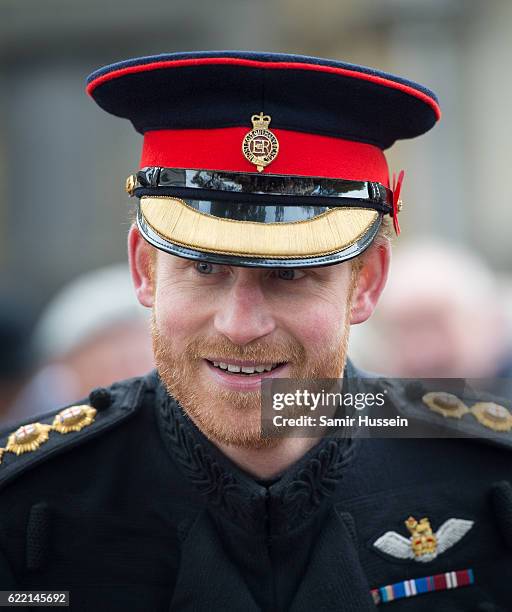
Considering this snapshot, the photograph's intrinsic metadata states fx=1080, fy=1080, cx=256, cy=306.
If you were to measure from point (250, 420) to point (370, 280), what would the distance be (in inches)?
24.0

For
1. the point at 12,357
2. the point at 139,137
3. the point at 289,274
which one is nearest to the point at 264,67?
the point at 289,274

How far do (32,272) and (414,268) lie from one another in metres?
6.58

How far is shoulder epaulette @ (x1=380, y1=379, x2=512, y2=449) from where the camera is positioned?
3.34 metres

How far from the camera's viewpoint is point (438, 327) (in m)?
5.01

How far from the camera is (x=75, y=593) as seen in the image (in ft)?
9.89

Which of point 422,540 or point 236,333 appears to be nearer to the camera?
point 236,333

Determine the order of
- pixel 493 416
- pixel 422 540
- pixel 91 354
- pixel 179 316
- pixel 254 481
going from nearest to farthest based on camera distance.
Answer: pixel 179 316
pixel 254 481
pixel 422 540
pixel 493 416
pixel 91 354

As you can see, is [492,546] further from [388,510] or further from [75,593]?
[75,593]

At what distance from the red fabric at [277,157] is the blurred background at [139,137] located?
7.83 metres

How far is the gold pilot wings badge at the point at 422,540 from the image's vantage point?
10.3 ft

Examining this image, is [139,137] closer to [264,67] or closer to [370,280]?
[370,280]

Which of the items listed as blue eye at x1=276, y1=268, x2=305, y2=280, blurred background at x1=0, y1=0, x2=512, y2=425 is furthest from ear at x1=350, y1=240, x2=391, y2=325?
blurred background at x1=0, y1=0, x2=512, y2=425

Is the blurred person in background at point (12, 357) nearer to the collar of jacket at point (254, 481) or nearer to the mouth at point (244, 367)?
the collar of jacket at point (254, 481)

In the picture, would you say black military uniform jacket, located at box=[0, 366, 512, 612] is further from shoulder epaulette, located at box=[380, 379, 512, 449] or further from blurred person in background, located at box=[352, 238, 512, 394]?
blurred person in background, located at box=[352, 238, 512, 394]
